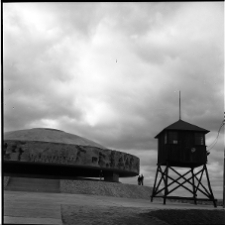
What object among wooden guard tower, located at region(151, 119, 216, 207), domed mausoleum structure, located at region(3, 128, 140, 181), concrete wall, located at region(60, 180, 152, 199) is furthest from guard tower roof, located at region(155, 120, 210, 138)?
domed mausoleum structure, located at region(3, 128, 140, 181)

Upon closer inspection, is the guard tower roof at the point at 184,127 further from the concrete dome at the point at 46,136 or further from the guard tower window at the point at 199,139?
the concrete dome at the point at 46,136

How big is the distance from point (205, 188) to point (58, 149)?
594 inches

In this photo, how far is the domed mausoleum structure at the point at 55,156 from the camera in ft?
102

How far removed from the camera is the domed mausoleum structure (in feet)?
102

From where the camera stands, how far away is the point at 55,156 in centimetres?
3139

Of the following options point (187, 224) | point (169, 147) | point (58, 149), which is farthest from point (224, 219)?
point (58, 149)

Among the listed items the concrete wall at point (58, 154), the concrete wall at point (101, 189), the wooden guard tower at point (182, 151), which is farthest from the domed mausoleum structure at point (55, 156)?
the wooden guard tower at point (182, 151)

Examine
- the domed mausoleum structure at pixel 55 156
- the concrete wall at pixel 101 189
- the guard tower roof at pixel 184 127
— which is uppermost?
the guard tower roof at pixel 184 127

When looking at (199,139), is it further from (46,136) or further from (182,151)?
(46,136)

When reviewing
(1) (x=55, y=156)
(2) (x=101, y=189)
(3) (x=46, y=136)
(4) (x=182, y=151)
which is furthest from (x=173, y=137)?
(3) (x=46, y=136)

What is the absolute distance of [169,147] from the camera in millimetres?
21141

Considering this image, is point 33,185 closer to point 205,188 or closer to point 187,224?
point 205,188

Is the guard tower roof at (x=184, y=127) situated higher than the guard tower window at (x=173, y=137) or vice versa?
the guard tower roof at (x=184, y=127)

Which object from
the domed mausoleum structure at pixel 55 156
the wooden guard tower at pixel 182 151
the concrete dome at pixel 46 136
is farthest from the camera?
the concrete dome at pixel 46 136
